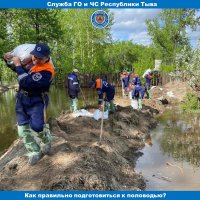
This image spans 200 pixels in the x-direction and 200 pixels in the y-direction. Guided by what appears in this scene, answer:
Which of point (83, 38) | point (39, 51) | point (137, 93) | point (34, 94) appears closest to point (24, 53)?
point (39, 51)

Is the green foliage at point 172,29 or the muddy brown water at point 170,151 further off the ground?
the green foliage at point 172,29

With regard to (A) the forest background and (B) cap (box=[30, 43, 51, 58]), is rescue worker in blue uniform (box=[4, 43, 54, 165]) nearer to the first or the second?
(B) cap (box=[30, 43, 51, 58])

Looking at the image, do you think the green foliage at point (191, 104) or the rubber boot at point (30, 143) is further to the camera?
the green foliage at point (191, 104)

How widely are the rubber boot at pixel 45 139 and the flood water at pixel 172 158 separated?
102 inches

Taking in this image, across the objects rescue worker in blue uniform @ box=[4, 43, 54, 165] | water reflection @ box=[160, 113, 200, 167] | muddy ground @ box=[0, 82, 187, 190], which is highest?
rescue worker in blue uniform @ box=[4, 43, 54, 165]

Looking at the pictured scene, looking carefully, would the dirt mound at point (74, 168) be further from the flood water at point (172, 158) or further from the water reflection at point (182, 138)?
the water reflection at point (182, 138)

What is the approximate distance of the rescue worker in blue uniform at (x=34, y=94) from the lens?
21.5 feet

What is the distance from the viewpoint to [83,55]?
41781 mm

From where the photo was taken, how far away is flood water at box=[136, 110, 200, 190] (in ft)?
28.2

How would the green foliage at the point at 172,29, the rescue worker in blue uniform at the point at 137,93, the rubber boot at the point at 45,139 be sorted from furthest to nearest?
1. the green foliage at the point at 172,29
2. the rescue worker in blue uniform at the point at 137,93
3. the rubber boot at the point at 45,139

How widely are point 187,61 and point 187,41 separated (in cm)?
2934

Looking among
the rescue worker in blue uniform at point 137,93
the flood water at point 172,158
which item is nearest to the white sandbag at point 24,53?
the flood water at point 172,158

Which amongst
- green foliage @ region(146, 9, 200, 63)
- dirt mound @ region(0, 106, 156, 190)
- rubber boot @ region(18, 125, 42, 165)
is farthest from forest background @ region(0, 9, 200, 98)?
rubber boot @ region(18, 125, 42, 165)

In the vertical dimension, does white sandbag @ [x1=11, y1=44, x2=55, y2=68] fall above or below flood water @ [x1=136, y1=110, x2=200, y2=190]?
above
